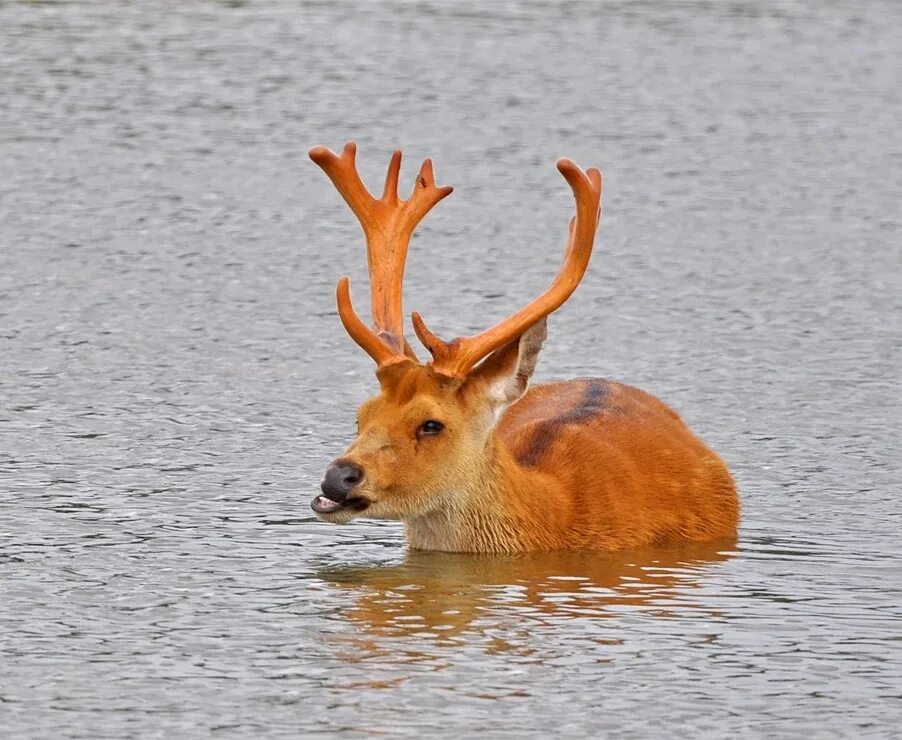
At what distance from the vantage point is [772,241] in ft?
51.7

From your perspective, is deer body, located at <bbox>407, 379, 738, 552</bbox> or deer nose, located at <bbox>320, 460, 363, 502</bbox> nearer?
deer nose, located at <bbox>320, 460, 363, 502</bbox>

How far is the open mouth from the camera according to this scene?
8.34m

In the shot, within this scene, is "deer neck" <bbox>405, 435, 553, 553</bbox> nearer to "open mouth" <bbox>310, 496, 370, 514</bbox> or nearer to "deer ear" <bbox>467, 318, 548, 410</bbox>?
"deer ear" <bbox>467, 318, 548, 410</bbox>

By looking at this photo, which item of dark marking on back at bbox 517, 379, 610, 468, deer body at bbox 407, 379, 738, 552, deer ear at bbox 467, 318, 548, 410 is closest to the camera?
deer ear at bbox 467, 318, 548, 410

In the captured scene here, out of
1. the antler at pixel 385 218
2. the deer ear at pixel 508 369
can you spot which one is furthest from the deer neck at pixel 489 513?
the antler at pixel 385 218

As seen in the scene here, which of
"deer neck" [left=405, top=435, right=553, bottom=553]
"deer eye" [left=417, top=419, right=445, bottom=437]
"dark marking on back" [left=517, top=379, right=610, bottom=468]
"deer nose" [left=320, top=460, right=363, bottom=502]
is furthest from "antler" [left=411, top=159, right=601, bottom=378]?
"dark marking on back" [left=517, top=379, right=610, bottom=468]

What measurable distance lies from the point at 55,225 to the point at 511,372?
763 cm

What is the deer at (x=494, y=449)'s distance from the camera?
8.57m

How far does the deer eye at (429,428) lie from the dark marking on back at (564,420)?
2.51 ft

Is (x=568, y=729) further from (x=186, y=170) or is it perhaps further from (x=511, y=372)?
(x=186, y=170)

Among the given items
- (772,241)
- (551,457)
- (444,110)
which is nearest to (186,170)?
(444,110)

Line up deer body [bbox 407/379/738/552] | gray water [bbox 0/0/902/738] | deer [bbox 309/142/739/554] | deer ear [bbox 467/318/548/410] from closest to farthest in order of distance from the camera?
gray water [bbox 0/0/902/738] → deer [bbox 309/142/739/554] → deer ear [bbox 467/318/548/410] → deer body [bbox 407/379/738/552]

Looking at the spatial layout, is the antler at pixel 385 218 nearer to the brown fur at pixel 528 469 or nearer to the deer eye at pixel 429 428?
the brown fur at pixel 528 469

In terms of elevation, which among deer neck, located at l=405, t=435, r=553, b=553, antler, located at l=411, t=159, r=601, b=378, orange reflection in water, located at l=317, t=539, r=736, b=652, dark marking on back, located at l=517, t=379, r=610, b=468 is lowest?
orange reflection in water, located at l=317, t=539, r=736, b=652
